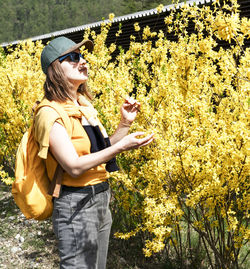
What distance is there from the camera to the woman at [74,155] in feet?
5.41

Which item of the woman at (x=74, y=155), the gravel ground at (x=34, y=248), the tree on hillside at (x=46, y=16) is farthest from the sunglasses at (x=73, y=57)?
the tree on hillside at (x=46, y=16)

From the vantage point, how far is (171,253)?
3398 millimetres

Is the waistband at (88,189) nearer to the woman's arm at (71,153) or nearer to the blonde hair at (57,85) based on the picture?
the woman's arm at (71,153)

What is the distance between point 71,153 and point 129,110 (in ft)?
2.09

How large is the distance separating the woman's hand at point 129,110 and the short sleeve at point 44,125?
56 centimetres

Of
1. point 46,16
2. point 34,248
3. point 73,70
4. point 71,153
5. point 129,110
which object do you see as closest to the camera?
point 71,153

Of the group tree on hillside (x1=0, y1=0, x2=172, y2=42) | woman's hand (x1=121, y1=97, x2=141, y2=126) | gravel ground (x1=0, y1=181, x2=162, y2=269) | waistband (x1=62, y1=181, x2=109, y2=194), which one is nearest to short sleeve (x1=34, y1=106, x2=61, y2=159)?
waistband (x1=62, y1=181, x2=109, y2=194)

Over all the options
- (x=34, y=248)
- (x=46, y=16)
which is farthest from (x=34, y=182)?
(x=46, y=16)

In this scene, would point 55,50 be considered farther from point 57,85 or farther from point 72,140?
point 72,140

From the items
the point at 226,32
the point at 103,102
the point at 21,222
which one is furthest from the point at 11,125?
the point at 226,32

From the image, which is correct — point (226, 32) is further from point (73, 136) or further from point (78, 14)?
point (78, 14)

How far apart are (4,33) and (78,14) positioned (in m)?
22.5

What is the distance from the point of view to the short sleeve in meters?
1.62

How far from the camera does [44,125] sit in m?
1.64
